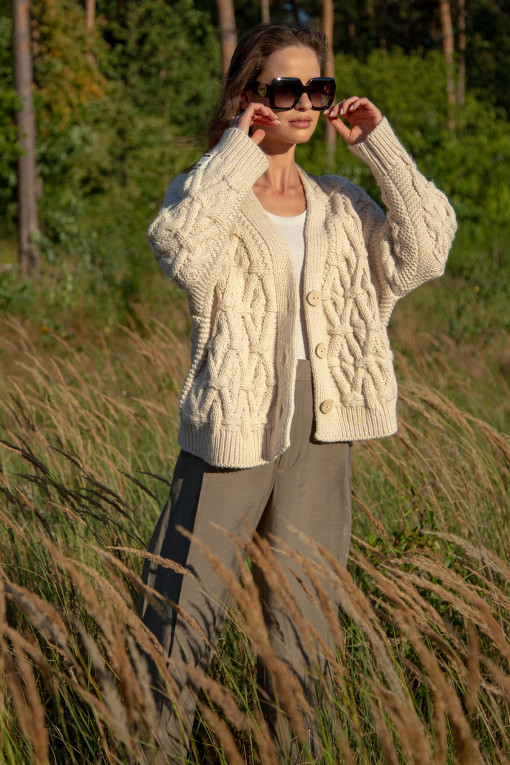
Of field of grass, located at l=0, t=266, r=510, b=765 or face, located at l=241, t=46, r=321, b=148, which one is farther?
face, located at l=241, t=46, r=321, b=148

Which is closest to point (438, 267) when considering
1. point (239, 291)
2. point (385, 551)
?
point (239, 291)

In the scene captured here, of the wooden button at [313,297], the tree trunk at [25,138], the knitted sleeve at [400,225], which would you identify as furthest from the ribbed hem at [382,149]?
the tree trunk at [25,138]

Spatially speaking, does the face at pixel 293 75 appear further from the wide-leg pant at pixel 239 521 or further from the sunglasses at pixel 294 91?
the wide-leg pant at pixel 239 521

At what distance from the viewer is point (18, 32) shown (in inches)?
355

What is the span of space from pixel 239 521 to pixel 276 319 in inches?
20.4

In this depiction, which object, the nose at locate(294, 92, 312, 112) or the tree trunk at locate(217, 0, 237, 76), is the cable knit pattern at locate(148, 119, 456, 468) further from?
the tree trunk at locate(217, 0, 237, 76)

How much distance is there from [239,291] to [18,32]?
28.5ft

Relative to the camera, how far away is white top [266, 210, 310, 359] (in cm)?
190

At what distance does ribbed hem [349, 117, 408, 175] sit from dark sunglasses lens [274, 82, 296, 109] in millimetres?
239

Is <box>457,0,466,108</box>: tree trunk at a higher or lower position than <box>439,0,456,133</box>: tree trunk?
higher

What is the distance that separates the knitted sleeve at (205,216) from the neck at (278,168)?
119mm

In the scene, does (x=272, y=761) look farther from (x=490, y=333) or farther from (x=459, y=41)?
(x=459, y=41)

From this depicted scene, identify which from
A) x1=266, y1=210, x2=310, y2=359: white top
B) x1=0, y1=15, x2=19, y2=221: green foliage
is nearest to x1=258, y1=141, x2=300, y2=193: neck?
x1=266, y1=210, x2=310, y2=359: white top

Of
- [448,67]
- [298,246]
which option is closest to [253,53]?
[298,246]
